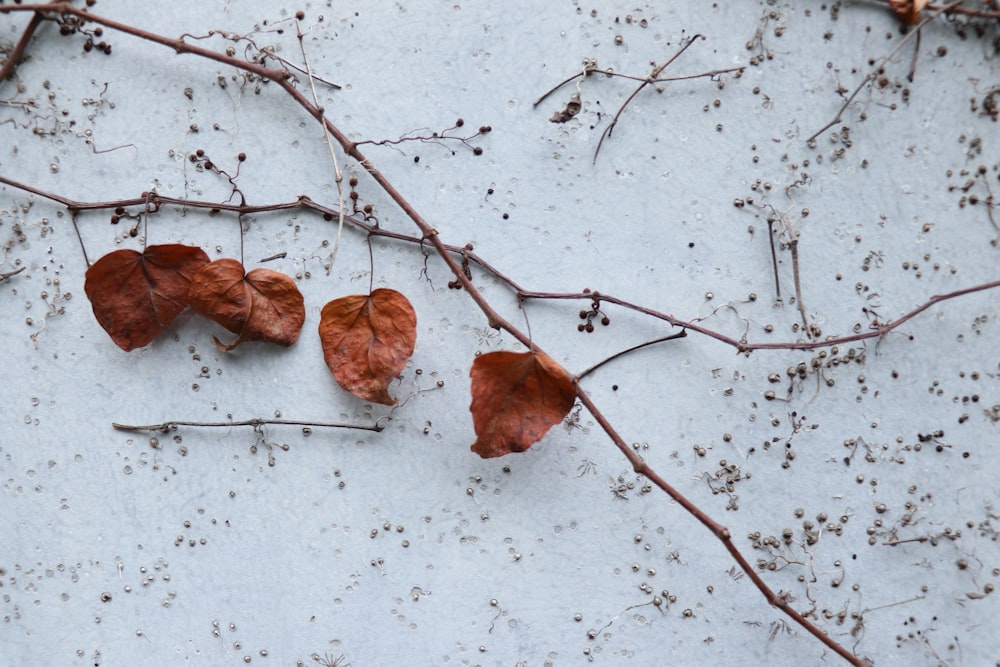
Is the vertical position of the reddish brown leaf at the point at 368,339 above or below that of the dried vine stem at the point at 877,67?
below

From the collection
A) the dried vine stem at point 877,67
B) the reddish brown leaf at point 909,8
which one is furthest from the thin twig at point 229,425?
the reddish brown leaf at point 909,8

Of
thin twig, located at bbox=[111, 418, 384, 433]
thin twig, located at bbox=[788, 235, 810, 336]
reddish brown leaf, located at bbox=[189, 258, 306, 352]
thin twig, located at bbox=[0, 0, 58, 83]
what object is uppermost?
thin twig, located at bbox=[788, 235, 810, 336]

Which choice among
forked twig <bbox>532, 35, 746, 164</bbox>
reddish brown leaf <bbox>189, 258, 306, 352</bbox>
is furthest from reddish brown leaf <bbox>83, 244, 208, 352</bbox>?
forked twig <bbox>532, 35, 746, 164</bbox>

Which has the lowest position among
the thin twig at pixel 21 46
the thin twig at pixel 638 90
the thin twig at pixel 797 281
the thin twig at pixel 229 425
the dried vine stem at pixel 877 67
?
the thin twig at pixel 229 425

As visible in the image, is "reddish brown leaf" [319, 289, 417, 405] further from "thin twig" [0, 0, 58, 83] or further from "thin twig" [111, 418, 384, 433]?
"thin twig" [0, 0, 58, 83]

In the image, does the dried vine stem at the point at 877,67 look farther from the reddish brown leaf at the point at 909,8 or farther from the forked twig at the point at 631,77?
the forked twig at the point at 631,77

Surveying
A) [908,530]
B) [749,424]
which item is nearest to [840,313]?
[749,424]
